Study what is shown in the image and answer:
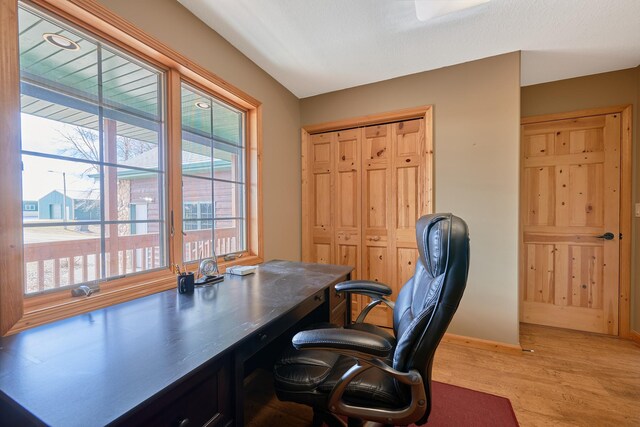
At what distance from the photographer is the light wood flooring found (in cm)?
148

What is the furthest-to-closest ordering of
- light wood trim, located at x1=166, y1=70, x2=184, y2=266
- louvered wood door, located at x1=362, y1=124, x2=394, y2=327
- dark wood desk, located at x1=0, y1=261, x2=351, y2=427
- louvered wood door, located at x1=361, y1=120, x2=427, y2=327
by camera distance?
louvered wood door, located at x1=362, y1=124, x2=394, y2=327, louvered wood door, located at x1=361, y1=120, x2=427, y2=327, light wood trim, located at x1=166, y1=70, x2=184, y2=266, dark wood desk, located at x1=0, y1=261, x2=351, y2=427

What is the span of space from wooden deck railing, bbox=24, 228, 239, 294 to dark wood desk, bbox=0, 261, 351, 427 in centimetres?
22

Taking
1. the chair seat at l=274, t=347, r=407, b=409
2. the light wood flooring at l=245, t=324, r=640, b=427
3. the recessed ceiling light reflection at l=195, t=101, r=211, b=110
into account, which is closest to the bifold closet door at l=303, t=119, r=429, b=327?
the light wood flooring at l=245, t=324, r=640, b=427

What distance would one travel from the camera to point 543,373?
1857 mm

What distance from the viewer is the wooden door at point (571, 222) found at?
2447 mm

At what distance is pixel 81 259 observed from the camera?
4.01 ft

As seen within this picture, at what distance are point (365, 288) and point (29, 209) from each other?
1.64 m

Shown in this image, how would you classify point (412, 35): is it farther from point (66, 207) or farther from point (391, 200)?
point (66, 207)

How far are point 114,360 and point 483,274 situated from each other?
256cm

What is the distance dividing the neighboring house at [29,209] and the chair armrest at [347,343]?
4.06ft

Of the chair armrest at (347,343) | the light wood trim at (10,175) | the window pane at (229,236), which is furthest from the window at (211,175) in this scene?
the chair armrest at (347,343)

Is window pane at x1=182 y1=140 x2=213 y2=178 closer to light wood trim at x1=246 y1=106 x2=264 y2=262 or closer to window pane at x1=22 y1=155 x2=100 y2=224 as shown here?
light wood trim at x1=246 y1=106 x2=264 y2=262

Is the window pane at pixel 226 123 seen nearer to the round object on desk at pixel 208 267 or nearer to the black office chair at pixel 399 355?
the round object on desk at pixel 208 267

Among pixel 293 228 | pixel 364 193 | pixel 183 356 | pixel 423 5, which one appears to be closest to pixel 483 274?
pixel 364 193
